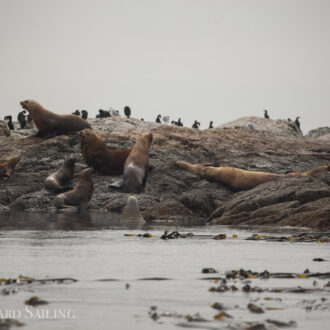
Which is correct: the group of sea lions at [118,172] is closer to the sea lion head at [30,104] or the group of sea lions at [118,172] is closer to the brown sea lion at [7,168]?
the brown sea lion at [7,168]

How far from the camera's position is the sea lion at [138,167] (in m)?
19.5

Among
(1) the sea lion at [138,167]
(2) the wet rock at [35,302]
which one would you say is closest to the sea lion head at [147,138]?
(1) the sea lion at [138,167]

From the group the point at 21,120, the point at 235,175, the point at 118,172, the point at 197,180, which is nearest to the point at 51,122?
the point at 118,172

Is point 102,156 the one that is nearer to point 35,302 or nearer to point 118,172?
point 118,172

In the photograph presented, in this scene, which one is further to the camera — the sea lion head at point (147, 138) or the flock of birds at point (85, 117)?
the flock of birds at point (85, 117)

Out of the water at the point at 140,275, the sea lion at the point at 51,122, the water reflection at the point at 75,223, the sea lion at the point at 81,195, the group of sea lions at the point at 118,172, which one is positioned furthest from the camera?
the sea lion at the point at 51,122

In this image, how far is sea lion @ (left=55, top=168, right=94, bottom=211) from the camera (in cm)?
1920

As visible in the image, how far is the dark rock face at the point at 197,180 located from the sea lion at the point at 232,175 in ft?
0.82

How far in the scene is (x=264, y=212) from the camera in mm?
14438

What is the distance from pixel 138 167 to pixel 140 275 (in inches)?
523

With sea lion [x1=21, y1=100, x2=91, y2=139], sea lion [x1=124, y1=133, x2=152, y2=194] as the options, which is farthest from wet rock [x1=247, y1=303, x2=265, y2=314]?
sea lion [x1=21, y1=100, x2=91, y2=139]

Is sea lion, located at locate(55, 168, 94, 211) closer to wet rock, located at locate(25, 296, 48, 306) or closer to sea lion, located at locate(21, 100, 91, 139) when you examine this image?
sea lion, located at locate(21, 100, 91, 139)

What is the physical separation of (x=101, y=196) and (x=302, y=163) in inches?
276

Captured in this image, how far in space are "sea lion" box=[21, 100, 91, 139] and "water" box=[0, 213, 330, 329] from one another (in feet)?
40.8
